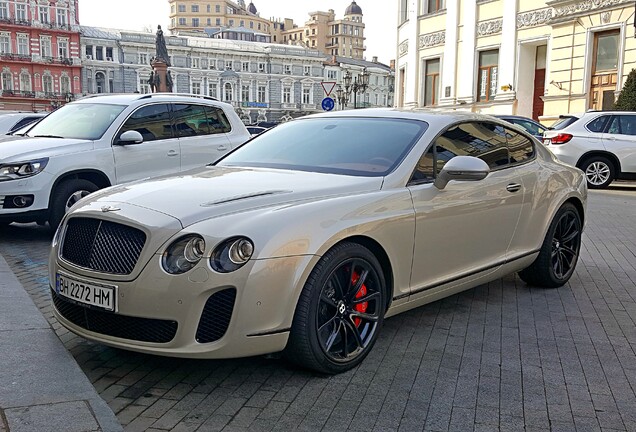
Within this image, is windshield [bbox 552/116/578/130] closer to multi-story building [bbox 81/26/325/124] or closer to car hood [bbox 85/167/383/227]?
car hood [bbox 85/167/383/227]

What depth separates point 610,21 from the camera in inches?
906

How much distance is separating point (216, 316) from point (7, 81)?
91382 millimetres

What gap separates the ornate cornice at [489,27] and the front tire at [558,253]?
24.2 metres

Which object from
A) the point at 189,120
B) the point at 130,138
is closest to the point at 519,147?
the point at 130,138

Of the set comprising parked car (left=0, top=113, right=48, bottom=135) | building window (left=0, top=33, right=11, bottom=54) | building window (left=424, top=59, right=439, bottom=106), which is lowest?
parked car (left=0, top=113, right=48, bottom=135)

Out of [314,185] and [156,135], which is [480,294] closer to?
[314,185]

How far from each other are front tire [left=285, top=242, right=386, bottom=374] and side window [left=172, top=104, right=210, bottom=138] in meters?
5.89

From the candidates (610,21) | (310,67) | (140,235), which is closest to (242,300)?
(140,235)

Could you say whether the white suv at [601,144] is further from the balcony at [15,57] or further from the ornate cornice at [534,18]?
the balcony at [15,57]

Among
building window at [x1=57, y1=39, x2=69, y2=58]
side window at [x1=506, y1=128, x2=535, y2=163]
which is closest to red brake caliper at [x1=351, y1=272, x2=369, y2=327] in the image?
side window at [x1=506, y1=128, x2=535, y2=163]

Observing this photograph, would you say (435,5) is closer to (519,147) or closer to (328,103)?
(328,103)

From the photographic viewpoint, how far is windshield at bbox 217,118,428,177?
4.54m

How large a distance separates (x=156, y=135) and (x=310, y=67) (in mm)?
107319

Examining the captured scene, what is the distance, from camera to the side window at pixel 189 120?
30.6 ft
